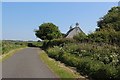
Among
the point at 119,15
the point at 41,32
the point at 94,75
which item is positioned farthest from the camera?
the point at 41,32

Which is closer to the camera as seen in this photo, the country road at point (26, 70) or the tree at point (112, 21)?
the country road at point (26, 70)

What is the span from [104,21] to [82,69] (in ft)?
156

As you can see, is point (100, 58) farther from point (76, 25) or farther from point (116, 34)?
point (76, 25)

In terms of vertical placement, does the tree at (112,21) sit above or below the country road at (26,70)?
above

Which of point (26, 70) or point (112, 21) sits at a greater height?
point (112, 21)

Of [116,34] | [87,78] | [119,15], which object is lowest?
[87,78]

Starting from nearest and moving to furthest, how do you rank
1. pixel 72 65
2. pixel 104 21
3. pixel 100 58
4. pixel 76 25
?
1. pixel 100 58
2. pixel 72 65
3. pixel 104 21
4. pixel 76 25

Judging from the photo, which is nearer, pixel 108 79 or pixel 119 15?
pixel 108 79

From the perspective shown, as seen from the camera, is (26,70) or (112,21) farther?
(112,21)

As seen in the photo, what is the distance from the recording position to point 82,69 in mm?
19984

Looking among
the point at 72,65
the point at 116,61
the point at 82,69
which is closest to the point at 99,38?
the point at 72,65

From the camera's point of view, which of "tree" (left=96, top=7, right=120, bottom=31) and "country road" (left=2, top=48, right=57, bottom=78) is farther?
"tree" (left=96, top=7, right=120, bottom=31)

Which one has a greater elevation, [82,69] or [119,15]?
[119,15]

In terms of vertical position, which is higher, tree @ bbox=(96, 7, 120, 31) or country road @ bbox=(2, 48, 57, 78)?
tree @ bbox=(96, 7, 120, 31)
